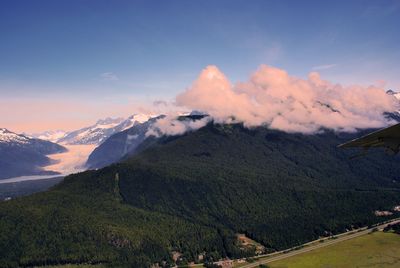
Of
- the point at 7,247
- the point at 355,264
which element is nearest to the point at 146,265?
the point at 7,247

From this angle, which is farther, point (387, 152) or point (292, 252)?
point (292, 252)

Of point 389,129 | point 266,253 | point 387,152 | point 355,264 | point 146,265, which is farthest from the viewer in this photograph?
point 266,253

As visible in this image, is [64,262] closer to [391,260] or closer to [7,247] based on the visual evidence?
[7,247]

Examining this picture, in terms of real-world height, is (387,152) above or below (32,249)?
above

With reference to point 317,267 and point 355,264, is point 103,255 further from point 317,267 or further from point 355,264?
point 355,264

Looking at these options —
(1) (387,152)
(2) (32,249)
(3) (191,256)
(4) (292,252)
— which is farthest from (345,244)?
(1) (387,152)

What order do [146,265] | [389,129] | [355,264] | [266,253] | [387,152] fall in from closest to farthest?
1. [389,129]
2. [387,152]
3. [355,264]
4. [146,265]
5. [266,253]
